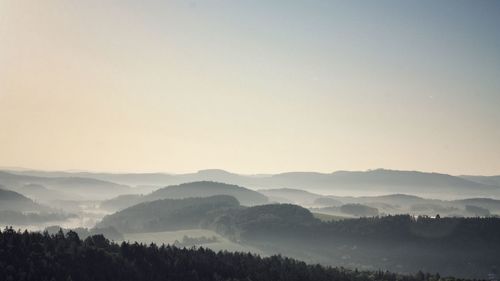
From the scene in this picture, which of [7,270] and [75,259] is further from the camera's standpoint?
[75,259]

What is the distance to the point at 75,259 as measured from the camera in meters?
198

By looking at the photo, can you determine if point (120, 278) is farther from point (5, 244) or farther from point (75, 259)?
point (5, 244)

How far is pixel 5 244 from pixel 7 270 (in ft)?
79.7

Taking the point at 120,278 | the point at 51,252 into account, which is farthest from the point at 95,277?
the point at 51,252

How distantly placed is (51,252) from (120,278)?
99.7 feet

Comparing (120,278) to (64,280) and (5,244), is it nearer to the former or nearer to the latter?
(64,280)

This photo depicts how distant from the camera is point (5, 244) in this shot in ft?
636

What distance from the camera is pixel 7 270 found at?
173 m

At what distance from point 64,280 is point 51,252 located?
2727 centimetres

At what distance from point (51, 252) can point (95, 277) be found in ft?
77.1

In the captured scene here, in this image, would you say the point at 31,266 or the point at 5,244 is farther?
the point at 5,244

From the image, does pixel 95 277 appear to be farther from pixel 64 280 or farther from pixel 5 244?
pixel 5 244

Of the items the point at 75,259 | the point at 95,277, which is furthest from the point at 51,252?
the point at 95,277

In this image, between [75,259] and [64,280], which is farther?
[75,259]
